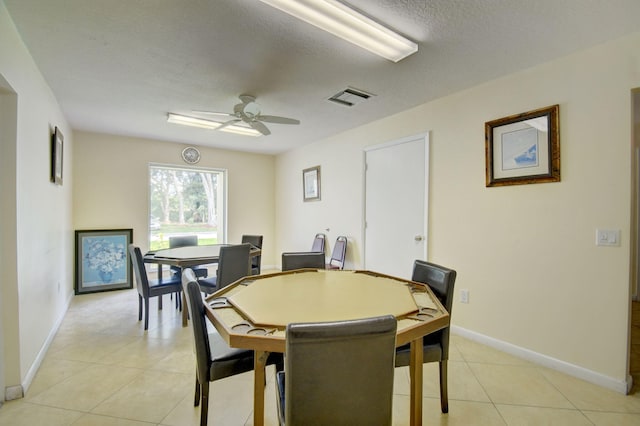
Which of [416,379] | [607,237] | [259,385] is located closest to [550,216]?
[607,237]

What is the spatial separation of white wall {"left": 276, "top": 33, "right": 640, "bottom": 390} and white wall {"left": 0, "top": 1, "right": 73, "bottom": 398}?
3411mm

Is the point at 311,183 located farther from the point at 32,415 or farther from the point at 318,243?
the point at 32,415

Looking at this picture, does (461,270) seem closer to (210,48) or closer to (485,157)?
(485,157)

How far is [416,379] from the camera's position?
4.98 feet

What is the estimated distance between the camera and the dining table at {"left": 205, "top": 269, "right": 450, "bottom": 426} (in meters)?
1.25

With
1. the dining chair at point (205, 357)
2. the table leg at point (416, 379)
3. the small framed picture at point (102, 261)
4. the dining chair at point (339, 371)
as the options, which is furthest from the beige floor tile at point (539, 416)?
the small framed picture at point (102, 261)

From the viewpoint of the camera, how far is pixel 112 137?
15.3 ft

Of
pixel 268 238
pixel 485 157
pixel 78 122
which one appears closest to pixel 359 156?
pixel 485 157

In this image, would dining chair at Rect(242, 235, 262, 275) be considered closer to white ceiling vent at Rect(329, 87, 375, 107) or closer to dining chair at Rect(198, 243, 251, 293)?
dining chair at Rect(198, 243, 251, 293)

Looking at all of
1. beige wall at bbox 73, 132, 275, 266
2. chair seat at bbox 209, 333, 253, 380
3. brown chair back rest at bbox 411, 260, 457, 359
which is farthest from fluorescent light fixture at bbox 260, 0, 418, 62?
beige wall at bbox 73, 132, 275, 266

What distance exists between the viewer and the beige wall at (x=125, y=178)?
4.49 m

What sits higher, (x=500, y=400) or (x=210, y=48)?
(x=210, y=48)

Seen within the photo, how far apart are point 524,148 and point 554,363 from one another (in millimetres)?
1736

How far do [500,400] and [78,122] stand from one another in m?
5.48
